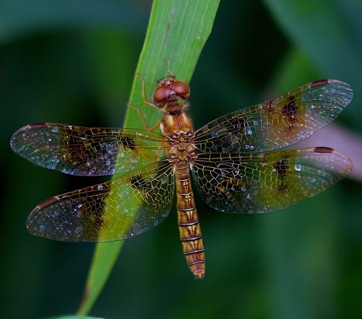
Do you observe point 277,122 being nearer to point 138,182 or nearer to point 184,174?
point 184,174

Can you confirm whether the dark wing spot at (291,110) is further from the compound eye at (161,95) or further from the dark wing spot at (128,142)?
the dark wing spot at (128,142)

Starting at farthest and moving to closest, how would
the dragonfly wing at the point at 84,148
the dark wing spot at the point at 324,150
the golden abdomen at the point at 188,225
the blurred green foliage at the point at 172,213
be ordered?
the blurred green foliage at the point at 172,213
the golden abdomen at the point at 188,225
the dark wing spot at the point at 324,150
the dragonfly wing at the point at 84,148

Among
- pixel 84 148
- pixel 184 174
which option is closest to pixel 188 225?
pixel 184 174

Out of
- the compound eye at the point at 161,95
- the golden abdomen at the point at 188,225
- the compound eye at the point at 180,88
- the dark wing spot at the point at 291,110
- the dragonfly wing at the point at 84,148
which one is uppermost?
the compound eye at the point at 180,88

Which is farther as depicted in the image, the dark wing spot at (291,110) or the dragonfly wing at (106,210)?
the dark wing spot at (291,110)

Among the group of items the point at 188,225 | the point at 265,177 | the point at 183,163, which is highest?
the point at 183,163

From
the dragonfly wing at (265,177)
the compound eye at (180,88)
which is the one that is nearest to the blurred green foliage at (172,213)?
the dragonfly wing at (265,177)

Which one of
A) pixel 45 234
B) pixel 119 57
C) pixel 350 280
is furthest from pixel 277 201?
pixel 119 57

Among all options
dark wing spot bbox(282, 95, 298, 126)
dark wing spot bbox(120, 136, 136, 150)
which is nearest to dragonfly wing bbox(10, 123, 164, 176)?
dark wing spot bbox(120, 136, 136, 150)
